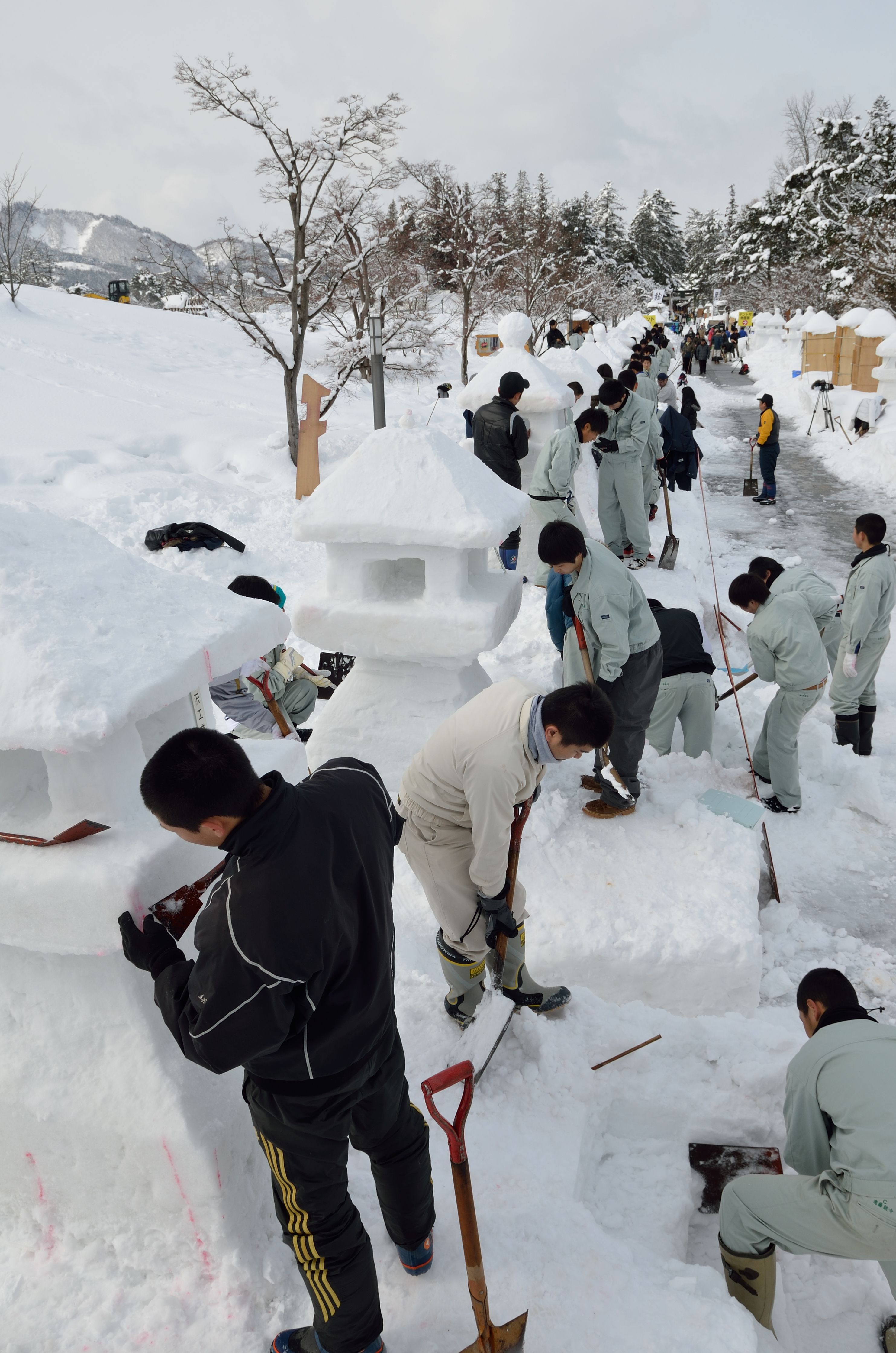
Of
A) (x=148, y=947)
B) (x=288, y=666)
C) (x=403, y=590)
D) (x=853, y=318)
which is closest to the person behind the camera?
(x=148, y=947)

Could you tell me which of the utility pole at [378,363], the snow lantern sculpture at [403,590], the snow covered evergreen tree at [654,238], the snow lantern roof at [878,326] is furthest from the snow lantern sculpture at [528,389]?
the snow covered evergreen tree at [654,238]

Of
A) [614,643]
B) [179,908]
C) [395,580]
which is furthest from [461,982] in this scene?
[395,580]

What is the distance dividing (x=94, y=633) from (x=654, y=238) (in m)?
61.5

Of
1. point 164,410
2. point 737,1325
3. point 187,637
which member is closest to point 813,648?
point 737,1325

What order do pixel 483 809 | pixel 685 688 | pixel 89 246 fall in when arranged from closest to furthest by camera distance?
pixel 483 809
pixel 685 688
pixel 89 246

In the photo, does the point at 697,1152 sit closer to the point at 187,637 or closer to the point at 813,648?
the point at 187,637

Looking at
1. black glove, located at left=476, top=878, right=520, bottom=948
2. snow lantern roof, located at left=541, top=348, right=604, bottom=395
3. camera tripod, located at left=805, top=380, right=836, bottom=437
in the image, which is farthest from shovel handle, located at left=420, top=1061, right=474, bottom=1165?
camera tripod, located at left=805, top=380, right=836, bottom=437

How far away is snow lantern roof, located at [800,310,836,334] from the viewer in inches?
811

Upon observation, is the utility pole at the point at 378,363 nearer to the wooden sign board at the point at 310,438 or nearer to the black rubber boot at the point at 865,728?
the wooden sign board at the point at 310,438

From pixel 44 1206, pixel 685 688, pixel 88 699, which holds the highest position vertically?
pixel 88 699

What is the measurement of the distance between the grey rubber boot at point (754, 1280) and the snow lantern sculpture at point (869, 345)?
686 inches

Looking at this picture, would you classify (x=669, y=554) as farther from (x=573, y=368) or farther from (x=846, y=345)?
(x=846, y=345)

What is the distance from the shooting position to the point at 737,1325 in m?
2.05

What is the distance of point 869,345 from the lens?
17.8m
